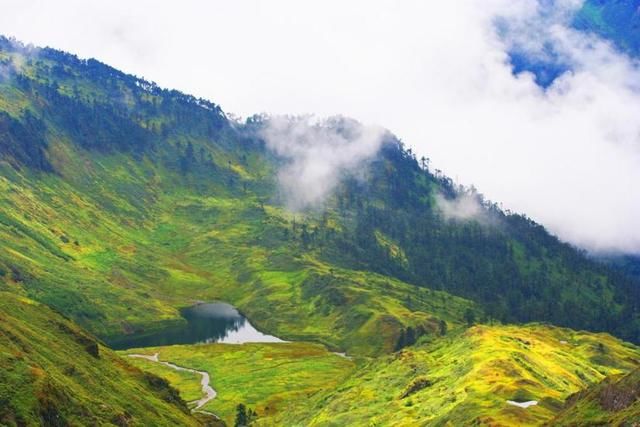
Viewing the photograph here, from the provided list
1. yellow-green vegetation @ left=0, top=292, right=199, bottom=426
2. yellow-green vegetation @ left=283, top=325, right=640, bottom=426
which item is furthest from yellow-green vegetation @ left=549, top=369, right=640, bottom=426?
yellow-green vegetation @ left=0, top=292, right=199, bottom=426

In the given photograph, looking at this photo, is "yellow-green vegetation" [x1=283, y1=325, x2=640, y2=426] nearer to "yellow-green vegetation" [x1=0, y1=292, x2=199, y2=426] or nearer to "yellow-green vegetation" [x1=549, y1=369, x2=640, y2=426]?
"yellow-green vegetation" [x1=549, y1=369, x2=640, y2=426]

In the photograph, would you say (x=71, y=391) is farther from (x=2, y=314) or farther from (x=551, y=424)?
(x=551, y=424)

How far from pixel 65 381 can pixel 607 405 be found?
282 ft

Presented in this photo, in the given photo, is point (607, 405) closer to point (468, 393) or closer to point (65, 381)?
point (468, 393)

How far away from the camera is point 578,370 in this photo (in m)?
194

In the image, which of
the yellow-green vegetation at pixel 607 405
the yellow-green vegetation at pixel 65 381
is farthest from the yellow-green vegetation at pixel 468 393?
the yellow-green vegetation at pixel 65 381

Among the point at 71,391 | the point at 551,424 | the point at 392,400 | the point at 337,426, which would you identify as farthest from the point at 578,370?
the point at 71,391

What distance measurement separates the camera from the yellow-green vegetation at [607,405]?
83.9m

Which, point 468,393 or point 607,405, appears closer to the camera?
point 607,405

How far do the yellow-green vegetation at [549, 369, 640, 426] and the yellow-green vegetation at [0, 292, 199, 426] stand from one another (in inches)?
2801

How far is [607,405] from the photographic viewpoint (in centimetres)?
9412

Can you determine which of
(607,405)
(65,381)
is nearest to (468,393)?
(607,405)

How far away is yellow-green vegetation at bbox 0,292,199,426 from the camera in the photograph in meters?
99.5

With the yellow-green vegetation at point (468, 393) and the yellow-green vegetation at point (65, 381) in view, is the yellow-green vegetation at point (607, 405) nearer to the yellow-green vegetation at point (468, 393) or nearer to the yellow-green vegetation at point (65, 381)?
the yellow-green vegetation at point (468, 393)
